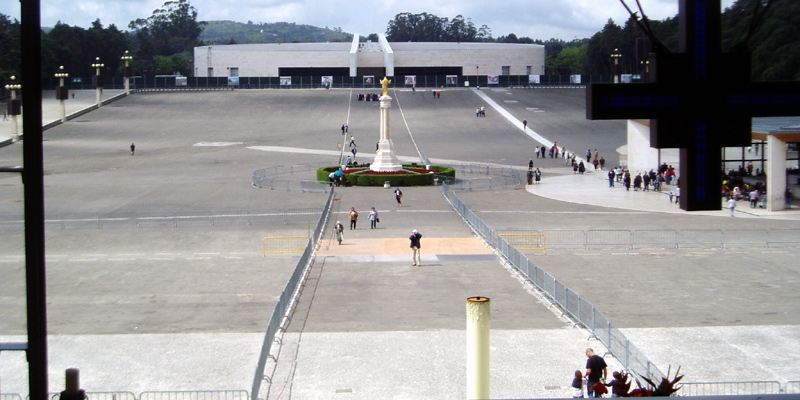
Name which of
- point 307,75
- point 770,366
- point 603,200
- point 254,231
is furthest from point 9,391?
point 307,75

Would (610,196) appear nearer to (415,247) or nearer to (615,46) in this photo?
(415,247)

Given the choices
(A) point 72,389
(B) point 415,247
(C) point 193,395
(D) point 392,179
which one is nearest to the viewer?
(A) point 72,389

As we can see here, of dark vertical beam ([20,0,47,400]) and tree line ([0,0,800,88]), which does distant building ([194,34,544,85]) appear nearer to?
tree line ([0,0,800,88])

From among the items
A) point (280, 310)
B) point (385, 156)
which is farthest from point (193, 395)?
point (385, 156)

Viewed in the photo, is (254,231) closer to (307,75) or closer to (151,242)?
(151,242)

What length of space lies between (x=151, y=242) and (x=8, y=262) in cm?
498

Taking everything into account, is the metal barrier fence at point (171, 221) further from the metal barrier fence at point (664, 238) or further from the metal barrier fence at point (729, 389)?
the metal barrier fence at point (729, 389)

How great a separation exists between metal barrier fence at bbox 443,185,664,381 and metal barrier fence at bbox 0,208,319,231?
1011 cm

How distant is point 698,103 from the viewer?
25.2 feet

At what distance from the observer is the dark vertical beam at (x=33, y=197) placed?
4.81 m

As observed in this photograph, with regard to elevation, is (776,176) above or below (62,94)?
below

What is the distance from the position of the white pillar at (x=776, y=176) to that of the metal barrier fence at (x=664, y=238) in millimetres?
5912

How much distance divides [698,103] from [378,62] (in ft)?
484

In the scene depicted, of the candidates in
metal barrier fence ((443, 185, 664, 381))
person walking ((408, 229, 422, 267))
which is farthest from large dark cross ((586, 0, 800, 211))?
person walking ((408, 229, 422, 267))
